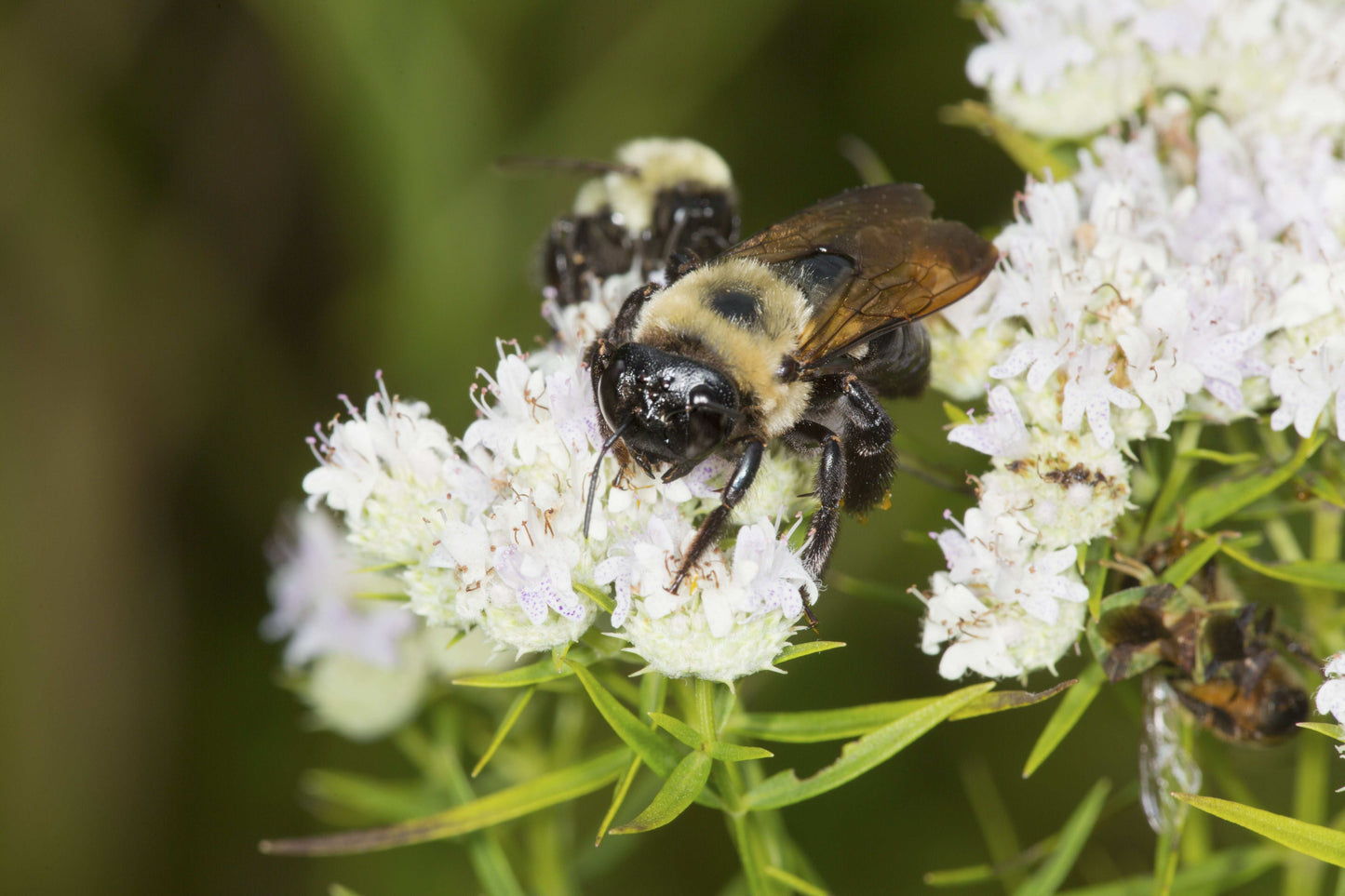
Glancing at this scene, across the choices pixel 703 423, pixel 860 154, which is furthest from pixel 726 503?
pixel 860 154

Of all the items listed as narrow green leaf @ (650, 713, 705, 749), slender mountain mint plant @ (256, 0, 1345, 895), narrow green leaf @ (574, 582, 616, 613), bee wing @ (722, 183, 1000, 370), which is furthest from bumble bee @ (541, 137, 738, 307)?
narrow green leaf @ (650, 713, 705, 749)

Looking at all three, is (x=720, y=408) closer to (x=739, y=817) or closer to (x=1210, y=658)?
(x=739, y=817)

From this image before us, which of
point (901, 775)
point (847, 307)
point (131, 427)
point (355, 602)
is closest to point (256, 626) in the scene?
point (131, 427)

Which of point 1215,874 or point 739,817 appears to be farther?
point 1215,874

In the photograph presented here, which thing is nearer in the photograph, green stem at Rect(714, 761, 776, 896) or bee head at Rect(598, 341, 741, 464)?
bee head at Rect(598, 341, 741, 464)

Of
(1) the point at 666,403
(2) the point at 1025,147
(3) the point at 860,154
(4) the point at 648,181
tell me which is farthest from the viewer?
(3) the point at 860,154

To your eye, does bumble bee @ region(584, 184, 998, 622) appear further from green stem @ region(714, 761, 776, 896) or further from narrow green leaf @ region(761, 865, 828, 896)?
narrow green leaf @ region(761, 865, 828, 896)

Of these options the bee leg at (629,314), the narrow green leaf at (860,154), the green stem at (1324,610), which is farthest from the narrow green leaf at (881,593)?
the narrow green leaf at (860,154)
